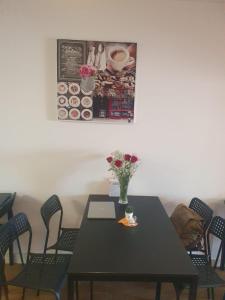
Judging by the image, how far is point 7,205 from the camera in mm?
2398

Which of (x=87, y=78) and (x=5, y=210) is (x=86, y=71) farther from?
(x=5, y=210)

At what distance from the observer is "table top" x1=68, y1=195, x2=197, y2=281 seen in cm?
142


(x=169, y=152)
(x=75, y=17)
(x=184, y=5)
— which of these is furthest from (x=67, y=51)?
(x=169, y=152)

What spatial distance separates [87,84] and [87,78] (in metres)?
0.05

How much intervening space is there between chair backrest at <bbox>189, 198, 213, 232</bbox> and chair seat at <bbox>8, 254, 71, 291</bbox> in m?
1.17

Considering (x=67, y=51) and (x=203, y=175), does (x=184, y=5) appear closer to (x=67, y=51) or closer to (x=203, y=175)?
(x=67, y=51)

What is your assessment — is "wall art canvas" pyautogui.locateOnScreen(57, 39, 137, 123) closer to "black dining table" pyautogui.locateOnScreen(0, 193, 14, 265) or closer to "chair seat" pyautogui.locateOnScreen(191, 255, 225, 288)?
"black dining table" pyautogui.locateOnScreen(0, 193, 14, 265)

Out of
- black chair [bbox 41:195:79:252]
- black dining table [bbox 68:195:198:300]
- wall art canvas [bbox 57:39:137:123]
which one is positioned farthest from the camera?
wall art canvas [bbox 57:39:137:123]

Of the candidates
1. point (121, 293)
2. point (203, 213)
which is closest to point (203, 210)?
point (203, 213)

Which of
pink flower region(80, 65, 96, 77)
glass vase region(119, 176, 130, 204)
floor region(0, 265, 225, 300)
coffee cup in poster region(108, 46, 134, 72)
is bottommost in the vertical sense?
floor region(0, 265, 225, 300)

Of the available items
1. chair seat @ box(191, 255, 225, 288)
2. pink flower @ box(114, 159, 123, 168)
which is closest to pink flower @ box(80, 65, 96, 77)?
pink flower @ box(114, 159, 123, 168)

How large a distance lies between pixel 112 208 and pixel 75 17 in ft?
5.53

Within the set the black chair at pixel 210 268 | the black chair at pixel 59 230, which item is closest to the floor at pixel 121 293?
the black chair at pixel 210 268

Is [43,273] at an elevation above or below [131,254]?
below
